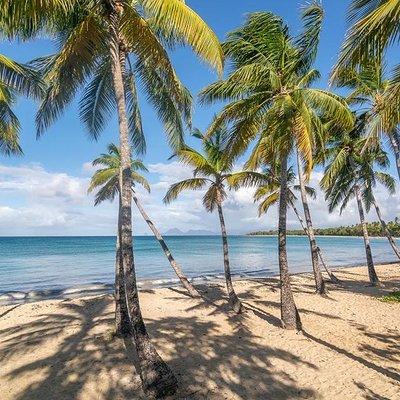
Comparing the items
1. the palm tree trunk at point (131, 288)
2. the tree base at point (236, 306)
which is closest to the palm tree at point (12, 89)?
the palm tree trunk at point (131, 288)

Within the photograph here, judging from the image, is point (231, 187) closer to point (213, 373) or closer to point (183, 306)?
point (183, 306)

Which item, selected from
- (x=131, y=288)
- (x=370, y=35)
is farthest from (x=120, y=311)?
(x=370, y=35)

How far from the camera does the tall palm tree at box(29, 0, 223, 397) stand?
7.26m

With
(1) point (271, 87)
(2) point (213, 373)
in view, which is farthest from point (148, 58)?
(2) point (213, 373)

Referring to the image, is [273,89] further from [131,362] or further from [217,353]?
[131,362]

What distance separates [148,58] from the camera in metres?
9.26

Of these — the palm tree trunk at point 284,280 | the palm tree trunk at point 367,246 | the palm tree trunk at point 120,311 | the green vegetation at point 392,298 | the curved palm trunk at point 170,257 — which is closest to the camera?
the palm tree trunk at point 120,311

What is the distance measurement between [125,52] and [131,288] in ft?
20.2

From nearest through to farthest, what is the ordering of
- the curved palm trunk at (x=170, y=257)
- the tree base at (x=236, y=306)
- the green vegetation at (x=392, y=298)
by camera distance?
the tree base at (x=236, y=306), the green vegetation at (x=392, y=298), the curved palm trunk at (x=170, y=257)

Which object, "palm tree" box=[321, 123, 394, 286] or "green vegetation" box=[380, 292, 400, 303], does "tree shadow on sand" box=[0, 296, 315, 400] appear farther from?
"palm tree" box=[321, 123, 394, 286]

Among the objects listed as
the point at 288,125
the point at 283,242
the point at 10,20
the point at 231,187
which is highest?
the point at 10,20

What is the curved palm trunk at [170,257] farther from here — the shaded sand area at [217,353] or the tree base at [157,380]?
the tree base at [157,380]

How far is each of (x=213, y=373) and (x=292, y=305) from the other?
15.2ft

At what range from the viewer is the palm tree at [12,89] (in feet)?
35.1
